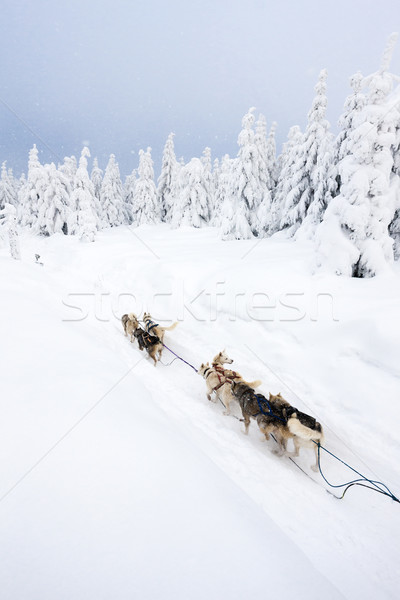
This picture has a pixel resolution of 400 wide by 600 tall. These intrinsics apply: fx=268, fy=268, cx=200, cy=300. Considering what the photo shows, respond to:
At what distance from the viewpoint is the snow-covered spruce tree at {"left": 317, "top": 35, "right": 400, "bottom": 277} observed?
333 inches

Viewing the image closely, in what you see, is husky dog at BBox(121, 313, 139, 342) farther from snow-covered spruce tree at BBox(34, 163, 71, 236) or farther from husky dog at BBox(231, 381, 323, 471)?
snow-covered spruce tree at BBox(34, 163, 71, 236)

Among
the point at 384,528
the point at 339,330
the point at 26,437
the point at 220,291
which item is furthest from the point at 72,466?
the point at 220,291

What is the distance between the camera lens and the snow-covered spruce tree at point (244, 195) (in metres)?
21.0

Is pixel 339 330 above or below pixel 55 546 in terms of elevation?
above

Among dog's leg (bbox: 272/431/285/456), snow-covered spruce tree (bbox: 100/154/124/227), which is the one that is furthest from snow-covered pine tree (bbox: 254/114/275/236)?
snow-covered spruce tree (bbox: 100/154/124/227)

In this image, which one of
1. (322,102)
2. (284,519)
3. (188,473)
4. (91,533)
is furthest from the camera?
(322,102)

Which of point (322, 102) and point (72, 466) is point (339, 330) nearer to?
point (72, 466)

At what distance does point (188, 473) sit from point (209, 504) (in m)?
0.42

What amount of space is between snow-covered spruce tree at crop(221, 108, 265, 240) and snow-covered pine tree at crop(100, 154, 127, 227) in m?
27.1

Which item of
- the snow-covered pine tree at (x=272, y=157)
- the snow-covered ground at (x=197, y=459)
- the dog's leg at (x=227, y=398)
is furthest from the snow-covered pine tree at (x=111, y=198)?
the dog's leg at (x=227, y=398)

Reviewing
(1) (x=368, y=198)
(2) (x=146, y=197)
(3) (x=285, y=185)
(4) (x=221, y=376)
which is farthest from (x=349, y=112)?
(2) (x=146, y=197)

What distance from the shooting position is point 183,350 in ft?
25.3

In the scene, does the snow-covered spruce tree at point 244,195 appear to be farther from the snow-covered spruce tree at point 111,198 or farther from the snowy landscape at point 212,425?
the snow-covered spruce tree at point 111,198

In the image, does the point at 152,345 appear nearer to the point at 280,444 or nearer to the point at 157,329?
the point at 157,329
